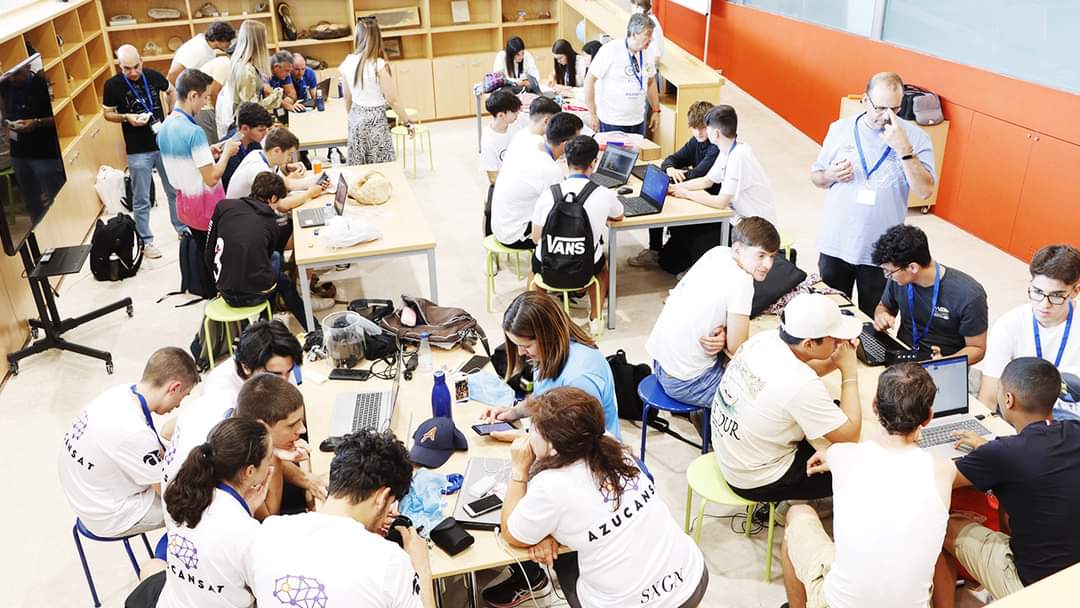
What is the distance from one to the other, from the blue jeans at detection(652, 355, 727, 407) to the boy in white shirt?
167 centimetres

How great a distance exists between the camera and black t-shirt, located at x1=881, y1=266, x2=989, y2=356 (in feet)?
12.3

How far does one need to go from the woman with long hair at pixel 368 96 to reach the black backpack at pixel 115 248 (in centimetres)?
183

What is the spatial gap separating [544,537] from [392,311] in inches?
73.7

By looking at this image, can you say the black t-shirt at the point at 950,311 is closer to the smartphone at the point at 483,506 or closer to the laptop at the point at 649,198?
the laptop at the point at 649,198

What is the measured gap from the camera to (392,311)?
420 cm

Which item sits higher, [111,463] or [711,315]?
[711,315]

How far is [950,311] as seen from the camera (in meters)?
3.79

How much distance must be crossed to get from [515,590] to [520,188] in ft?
9.30

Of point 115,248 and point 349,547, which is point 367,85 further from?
point 349,547

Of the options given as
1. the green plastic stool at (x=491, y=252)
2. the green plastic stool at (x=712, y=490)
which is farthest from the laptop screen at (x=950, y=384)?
the green plastic stool at (x=491, y=252)

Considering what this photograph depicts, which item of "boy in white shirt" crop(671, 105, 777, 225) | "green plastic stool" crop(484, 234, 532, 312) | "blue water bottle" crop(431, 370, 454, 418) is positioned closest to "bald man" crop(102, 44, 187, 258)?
"green plastic stool" crop(484, 234, 532, 312)

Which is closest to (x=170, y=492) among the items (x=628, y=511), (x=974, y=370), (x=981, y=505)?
(x=628, y=511)

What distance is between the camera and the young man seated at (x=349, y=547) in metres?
2.18

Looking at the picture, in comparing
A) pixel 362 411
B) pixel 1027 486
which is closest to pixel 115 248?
pixel 362 411
